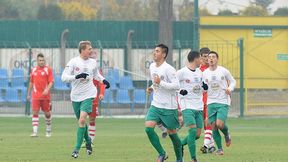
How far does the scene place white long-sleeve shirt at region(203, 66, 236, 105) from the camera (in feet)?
64.1

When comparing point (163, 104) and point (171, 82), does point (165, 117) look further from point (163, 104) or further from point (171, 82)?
point (171, 82)

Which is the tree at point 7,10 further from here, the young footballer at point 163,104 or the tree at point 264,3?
the young footballer at point 163,104

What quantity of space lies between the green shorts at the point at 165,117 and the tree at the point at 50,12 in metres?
44.3

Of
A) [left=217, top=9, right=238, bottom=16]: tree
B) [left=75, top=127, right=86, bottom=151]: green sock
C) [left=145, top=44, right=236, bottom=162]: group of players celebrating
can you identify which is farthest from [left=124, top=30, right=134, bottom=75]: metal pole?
[left=75, top=127, right=86, bottom=151]: green sock

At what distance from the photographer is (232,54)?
40.9 meters

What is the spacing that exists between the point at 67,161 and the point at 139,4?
45411mm

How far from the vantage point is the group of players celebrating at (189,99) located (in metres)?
16.7

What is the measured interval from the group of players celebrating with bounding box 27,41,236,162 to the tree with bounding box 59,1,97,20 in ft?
147

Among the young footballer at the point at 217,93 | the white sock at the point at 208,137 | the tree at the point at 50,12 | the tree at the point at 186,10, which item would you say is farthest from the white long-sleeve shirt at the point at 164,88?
the tree at the point at 50,12

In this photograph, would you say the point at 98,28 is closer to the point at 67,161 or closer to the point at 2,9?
the point at 2,9

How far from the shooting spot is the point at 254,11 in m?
51.9

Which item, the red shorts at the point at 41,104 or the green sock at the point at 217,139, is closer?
the green sock at the point at 217,139

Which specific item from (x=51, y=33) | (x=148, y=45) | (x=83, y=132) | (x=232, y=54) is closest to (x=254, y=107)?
(x=232, y=54)

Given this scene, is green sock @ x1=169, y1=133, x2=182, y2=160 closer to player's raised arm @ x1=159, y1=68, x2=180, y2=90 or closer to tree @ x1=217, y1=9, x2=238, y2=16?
player's raised arm @ x1=159, y1=68, x2=180, y2=90
